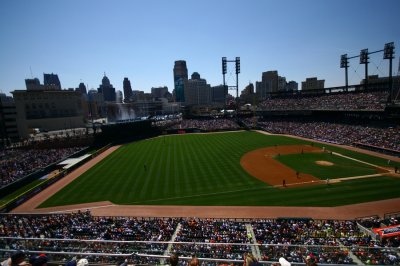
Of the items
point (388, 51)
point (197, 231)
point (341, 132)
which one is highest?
point (388, 51)

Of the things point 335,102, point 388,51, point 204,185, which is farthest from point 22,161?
point 388,51

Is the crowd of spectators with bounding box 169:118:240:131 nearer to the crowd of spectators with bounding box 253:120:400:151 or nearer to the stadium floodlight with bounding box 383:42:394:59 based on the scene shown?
the crowd of spectators with bounding box 253:120:400:151

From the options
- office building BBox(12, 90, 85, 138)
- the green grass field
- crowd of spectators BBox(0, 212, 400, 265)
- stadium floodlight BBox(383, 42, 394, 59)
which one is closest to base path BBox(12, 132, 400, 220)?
the green grass field

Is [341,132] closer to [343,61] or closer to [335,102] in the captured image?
[335,102]

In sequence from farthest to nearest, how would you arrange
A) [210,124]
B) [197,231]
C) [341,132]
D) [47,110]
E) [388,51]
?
[47,110]
[210,124]
[388,51]
[341,132]
[197,231]

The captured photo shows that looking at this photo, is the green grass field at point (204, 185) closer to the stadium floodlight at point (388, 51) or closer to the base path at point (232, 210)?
the base path at point (232, 210)

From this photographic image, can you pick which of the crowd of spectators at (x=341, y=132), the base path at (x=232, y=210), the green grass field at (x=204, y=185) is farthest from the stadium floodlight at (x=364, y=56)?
the base path at (x=232, y=210)
